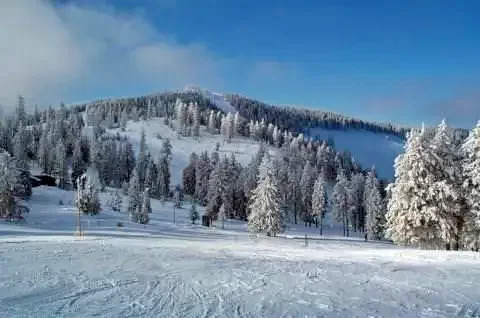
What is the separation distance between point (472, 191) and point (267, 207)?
32.1 meters

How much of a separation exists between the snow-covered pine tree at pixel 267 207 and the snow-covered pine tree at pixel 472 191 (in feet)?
96.7

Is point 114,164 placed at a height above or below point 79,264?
above

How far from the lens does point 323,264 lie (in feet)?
76.4

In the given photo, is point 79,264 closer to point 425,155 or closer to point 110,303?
point 110,303

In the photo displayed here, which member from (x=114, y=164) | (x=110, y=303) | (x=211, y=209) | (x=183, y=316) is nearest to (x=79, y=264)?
(x=110, y=303)

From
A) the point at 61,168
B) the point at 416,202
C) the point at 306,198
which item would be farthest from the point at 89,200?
the point at 416,202

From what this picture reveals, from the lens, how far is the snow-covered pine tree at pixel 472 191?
36500 millimetres

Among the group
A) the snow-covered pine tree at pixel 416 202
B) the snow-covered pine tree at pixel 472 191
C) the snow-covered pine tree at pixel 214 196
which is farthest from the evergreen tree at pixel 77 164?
the snow-covered pine tree at pixel 472 191

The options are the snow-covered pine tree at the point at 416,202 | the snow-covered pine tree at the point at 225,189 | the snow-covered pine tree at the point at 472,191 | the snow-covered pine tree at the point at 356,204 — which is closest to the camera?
the snow-covered pine tree at the point at 472,191

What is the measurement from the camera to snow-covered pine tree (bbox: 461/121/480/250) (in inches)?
1437

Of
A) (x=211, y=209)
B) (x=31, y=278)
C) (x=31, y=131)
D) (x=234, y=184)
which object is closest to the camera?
(x=31, y=278)

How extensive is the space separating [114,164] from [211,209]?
54.6 metres

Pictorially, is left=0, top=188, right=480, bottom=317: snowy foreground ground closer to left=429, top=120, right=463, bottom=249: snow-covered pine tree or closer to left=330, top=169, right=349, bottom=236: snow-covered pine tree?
left=429, top=120, right=463, bottom=249: snow-covered pine tree

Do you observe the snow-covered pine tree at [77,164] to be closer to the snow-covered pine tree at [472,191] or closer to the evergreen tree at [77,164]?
the evergreen tree at [77,164]
